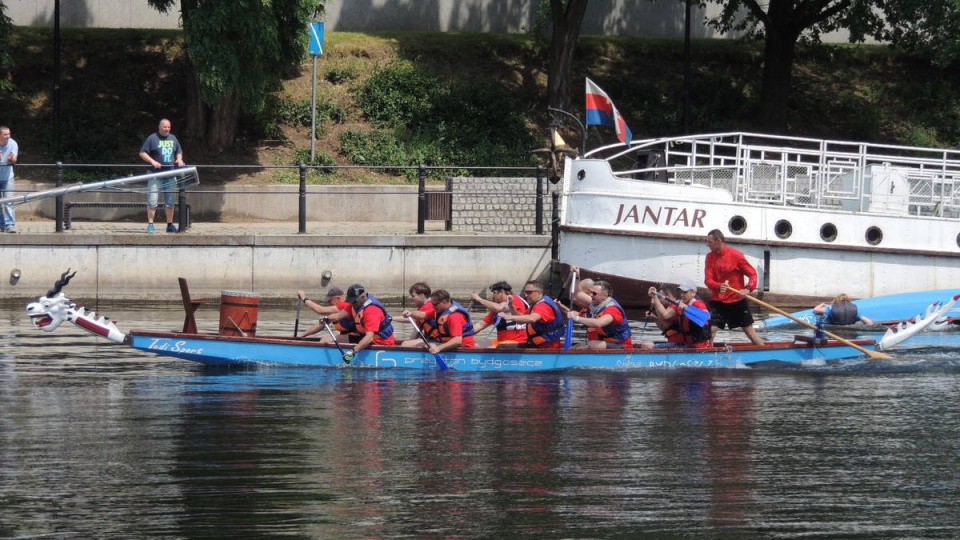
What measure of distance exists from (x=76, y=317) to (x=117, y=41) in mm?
16993

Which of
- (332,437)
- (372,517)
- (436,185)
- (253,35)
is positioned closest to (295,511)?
(372,517)

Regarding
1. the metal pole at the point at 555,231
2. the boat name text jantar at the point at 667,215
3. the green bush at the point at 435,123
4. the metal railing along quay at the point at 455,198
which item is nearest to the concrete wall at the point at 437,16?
the green bush at the point at 435,123

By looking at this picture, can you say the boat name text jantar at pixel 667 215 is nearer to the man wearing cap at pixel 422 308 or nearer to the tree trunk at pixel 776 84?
the man wearing cap at pixel 422 308

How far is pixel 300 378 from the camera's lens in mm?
16641

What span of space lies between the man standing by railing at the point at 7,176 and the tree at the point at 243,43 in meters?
Answer: 3.88

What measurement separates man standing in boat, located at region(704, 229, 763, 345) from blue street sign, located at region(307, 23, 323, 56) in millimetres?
11537

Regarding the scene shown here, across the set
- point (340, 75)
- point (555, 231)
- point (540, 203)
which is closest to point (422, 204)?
point (540, 203)

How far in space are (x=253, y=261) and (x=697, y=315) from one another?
8.66 metres

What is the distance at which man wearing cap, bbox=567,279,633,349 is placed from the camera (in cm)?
1755

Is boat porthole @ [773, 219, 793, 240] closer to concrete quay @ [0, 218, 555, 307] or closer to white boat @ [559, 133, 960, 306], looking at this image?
white boat @ [559, 133, 960, 306]

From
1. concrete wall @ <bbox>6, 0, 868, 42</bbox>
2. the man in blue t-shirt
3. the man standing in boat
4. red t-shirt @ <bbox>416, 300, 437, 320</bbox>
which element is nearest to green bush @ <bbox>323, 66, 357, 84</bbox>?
concrete wall @ <bbox>6, 0, 868, 42</bbox>

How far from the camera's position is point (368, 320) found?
17.1 meters

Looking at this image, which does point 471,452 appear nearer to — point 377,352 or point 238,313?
point 377,352

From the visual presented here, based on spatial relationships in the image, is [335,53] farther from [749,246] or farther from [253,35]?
[749,246]
